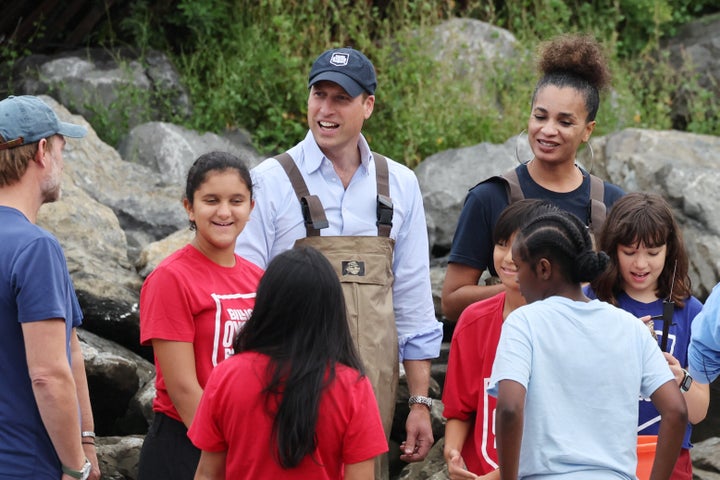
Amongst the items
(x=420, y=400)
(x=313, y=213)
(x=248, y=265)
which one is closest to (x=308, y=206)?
(x=313, y=213)

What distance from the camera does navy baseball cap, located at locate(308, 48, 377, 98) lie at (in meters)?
4.01

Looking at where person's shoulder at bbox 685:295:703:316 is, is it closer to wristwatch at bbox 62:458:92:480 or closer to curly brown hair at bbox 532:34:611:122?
curly brown hair at bbox 532:34:611:122

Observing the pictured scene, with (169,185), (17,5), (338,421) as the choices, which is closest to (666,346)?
(338,421)

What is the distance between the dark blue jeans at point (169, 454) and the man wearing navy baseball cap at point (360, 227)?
64cm

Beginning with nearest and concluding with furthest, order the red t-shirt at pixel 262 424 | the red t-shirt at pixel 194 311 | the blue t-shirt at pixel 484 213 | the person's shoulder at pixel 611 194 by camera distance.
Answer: the red t-shirt at pixel 262 424, the red t-shirt at pixel 194 311, the blue t-shirt at pixel 484 213, the person's shoulder at pixel 611 194

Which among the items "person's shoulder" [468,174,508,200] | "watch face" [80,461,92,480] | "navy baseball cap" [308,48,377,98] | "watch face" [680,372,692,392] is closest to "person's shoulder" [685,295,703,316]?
"watch face" [680,372,692,392]

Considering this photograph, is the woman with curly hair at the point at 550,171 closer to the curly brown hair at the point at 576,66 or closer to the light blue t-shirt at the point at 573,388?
the curly brown hair at the point at 576,66

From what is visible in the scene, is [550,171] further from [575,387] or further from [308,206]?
[575,387]

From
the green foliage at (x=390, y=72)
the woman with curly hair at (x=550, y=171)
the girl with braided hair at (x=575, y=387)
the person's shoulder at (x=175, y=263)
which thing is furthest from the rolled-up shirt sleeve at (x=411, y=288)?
the green foliage at (x=390, y=72)

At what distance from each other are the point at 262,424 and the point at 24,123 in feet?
3.72

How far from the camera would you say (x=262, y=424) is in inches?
111

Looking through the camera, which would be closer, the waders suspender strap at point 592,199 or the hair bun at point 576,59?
the waders suspender strap at point 592,199

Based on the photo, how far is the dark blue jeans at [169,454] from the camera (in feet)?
11.3

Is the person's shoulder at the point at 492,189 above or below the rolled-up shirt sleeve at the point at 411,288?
above
